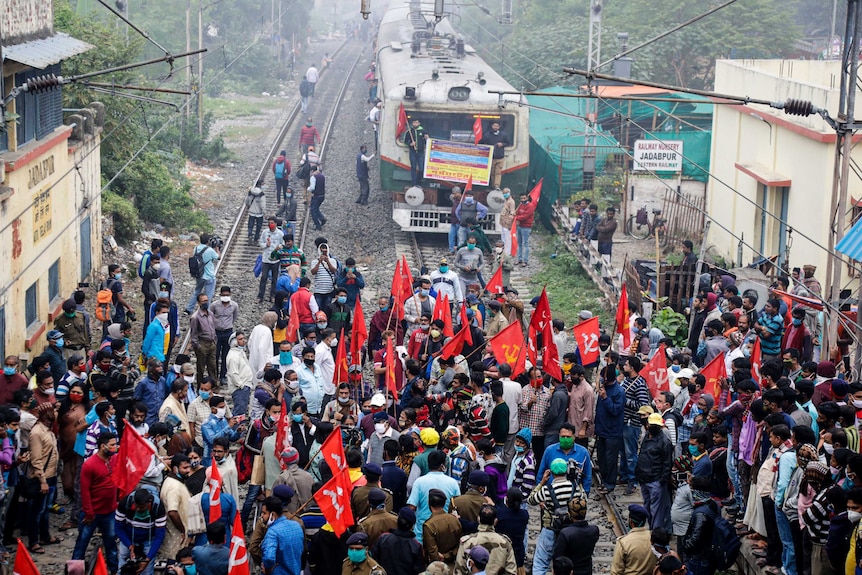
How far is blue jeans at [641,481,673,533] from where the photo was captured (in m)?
10.5

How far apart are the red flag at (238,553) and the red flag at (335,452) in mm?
1086

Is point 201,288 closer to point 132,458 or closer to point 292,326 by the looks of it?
point 292,326

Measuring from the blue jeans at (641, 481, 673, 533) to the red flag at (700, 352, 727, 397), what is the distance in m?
1.49

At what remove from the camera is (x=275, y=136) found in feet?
115

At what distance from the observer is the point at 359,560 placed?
8031 millimetres

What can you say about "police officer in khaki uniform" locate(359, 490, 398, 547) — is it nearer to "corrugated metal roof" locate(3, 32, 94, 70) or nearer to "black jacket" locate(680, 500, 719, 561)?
"black jacket" locate(680, 500, 719, 561)

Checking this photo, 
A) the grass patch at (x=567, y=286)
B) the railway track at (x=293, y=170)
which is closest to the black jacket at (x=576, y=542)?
the railway track at (x=293, y=170)

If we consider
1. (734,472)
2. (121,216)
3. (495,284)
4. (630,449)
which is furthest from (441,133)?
(734,472)

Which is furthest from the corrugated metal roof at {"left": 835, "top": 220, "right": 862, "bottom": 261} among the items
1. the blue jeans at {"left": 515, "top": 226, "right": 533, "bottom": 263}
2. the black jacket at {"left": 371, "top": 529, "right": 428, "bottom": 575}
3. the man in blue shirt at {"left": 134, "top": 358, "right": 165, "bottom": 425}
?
the blue jeans at {"left": 515, "top": 226, "right": 533, "bottom": 263}

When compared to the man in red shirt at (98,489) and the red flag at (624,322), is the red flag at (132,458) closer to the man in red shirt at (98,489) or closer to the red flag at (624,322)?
the man in red shirt at (98,489)

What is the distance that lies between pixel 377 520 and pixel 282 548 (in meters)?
0.69

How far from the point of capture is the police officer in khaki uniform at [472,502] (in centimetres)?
883

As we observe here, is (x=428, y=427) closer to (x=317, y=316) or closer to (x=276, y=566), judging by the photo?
(x=276, y=566)

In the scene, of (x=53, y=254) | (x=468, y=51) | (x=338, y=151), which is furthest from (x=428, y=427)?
(x=338, y=151)
